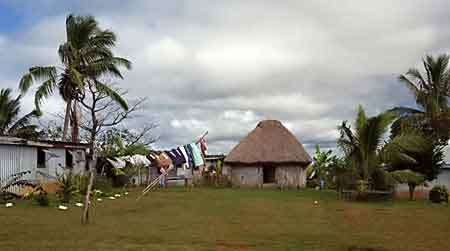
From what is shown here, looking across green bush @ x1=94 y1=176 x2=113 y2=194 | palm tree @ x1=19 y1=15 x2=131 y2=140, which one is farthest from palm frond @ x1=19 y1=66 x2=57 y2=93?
green bush @ x1=94 y1=176 x2=113 y2=194

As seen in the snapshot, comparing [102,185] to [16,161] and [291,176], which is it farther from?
[291,176]

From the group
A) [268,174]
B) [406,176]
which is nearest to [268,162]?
[268,174]

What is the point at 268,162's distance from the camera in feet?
113

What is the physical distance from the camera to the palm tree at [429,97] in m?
26.1

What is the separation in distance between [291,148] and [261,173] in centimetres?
259

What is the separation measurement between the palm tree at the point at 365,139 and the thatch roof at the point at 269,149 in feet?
37.1

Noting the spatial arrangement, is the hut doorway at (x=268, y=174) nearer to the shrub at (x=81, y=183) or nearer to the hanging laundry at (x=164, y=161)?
the hanging laundry at (x=164, y=161)

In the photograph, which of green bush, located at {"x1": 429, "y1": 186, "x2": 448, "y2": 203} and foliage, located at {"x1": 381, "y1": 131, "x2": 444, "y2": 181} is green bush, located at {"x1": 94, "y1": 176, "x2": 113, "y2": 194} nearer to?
foliage, located at {"x1": 381, "y1": 131, "x2": 444, "y2": 181}

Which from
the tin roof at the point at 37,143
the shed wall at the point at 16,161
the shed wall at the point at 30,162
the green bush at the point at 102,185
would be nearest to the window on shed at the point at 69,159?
the shed wall at the point at 30,162

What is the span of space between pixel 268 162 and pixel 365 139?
1255 centimetres

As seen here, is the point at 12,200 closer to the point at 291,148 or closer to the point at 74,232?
the point at 74,232

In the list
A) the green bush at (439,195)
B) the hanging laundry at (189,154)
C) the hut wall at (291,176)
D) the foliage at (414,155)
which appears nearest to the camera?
the green bush at (439,195)

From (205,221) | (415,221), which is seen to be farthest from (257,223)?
(415,221)

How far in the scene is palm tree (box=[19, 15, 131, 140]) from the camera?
1000 inches
